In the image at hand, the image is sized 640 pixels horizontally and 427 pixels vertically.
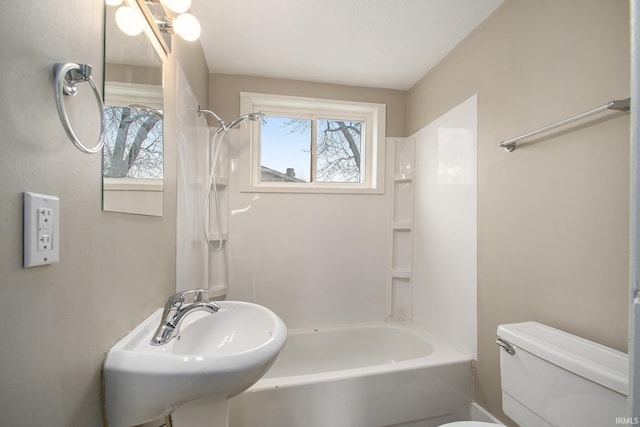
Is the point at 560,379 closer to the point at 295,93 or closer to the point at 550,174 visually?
the point at 550,174

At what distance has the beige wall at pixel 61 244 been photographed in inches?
18.3

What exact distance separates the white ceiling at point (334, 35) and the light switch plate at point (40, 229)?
1.47 metres

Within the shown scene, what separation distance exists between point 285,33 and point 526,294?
6.34 ft

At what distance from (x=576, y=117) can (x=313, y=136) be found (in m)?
1.74

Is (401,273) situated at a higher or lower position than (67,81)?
lower

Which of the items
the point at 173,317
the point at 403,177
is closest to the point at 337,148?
the point at 403,177

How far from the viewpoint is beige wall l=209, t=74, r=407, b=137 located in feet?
7.30

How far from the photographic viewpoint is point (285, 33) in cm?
177

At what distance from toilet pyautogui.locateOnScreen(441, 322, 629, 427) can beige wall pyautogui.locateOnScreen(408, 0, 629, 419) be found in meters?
0.12

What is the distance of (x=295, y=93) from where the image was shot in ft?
7.63

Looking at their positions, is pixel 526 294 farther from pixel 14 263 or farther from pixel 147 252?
pixel 14 263

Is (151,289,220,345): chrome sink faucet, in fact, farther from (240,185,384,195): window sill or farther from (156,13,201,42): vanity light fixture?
(240,185,384,195): window sill

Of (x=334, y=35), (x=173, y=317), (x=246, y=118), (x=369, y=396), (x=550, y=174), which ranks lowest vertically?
(x=369, y=396)

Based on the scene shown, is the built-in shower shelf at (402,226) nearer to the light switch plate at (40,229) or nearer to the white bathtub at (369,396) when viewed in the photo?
the white bathtub at (369,396)
